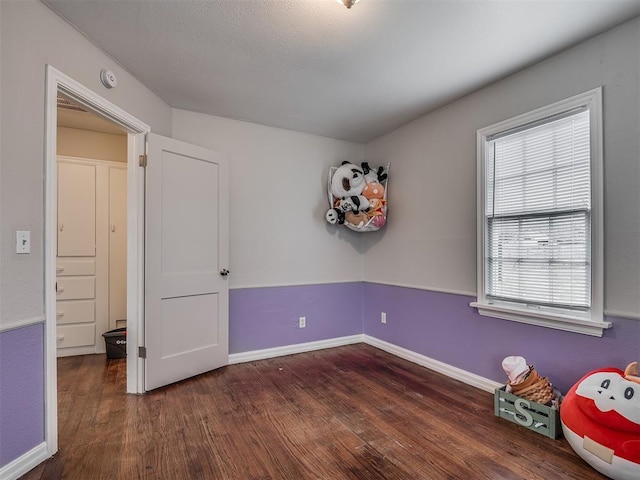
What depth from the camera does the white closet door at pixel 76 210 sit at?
352 centimetres

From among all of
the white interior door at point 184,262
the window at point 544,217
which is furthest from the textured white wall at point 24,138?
the window at point 544,217

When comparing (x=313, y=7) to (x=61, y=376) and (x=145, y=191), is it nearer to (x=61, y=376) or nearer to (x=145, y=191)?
(x=145, y=191)

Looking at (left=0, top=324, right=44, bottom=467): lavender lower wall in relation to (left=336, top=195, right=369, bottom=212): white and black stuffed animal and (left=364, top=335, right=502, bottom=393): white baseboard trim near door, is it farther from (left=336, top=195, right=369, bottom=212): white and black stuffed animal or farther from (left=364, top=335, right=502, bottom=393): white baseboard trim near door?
(left=364, top=335, right=502, bottom=393): white baseboard trim near door

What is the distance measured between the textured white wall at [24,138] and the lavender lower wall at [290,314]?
1.79 m

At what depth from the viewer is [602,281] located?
1976mm

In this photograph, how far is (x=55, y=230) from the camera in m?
1.84

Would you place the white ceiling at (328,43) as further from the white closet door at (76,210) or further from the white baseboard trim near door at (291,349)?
the white baseboard trim near door at (291,349)

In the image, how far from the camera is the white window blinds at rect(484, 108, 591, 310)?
2113mm

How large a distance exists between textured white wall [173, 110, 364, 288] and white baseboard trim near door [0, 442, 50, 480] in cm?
183

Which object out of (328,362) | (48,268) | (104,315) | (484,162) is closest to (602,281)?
(484,162)

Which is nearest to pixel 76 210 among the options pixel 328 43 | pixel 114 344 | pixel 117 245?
pixel 117 245

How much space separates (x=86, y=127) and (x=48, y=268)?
251cm

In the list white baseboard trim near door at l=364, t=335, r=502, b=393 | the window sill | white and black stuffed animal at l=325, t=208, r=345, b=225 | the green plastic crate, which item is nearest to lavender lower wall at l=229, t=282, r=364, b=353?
white baseboard trim near door at l=364, t=335, r=502, b=393

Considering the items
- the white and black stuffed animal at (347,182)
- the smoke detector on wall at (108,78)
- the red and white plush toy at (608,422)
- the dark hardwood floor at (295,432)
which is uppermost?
the smoke detector on wall at (108,78)
